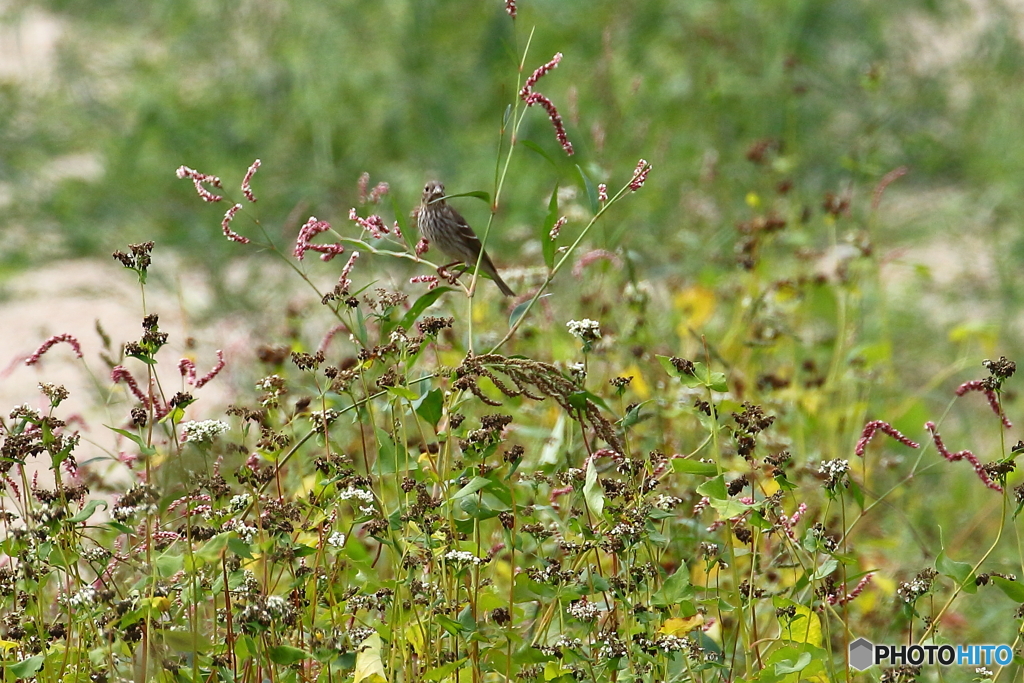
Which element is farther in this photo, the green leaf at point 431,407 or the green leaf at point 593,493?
the green leaf at point 431,407

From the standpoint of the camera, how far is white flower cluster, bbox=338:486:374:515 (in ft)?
5.23

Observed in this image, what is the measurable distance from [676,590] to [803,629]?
0.90ft

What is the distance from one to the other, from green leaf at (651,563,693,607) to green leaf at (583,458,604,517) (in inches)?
6.9

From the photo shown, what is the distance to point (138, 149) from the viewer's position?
18.3 feet

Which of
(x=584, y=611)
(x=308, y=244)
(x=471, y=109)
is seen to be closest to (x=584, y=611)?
(x=584, y=611)

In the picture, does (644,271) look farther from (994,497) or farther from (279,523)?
(279,523)

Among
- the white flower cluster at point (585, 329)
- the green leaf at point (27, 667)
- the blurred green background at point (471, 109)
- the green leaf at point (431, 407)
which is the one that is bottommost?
the green leaf at point (27, 667)

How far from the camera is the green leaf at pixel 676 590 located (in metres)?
1.70

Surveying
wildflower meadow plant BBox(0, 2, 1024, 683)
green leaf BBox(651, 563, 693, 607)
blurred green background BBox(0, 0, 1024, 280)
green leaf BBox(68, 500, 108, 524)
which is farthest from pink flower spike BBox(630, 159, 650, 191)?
blurred green background BBox(0, 0, 1024, 280)

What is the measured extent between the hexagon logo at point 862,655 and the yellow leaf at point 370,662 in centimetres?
79

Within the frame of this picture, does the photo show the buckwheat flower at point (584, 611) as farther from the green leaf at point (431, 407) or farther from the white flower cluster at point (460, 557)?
the green leaf at point (431, 407)

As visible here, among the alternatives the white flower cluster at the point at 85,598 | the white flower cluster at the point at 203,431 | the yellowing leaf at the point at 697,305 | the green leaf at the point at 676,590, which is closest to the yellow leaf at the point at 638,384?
the yellowing leaf at the point at 697,305

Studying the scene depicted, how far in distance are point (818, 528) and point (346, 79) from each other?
4.23 m

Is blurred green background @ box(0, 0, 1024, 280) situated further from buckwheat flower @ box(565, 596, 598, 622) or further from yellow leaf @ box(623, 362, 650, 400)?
buckwheat flower @ box(565, 596, 598, 622)
